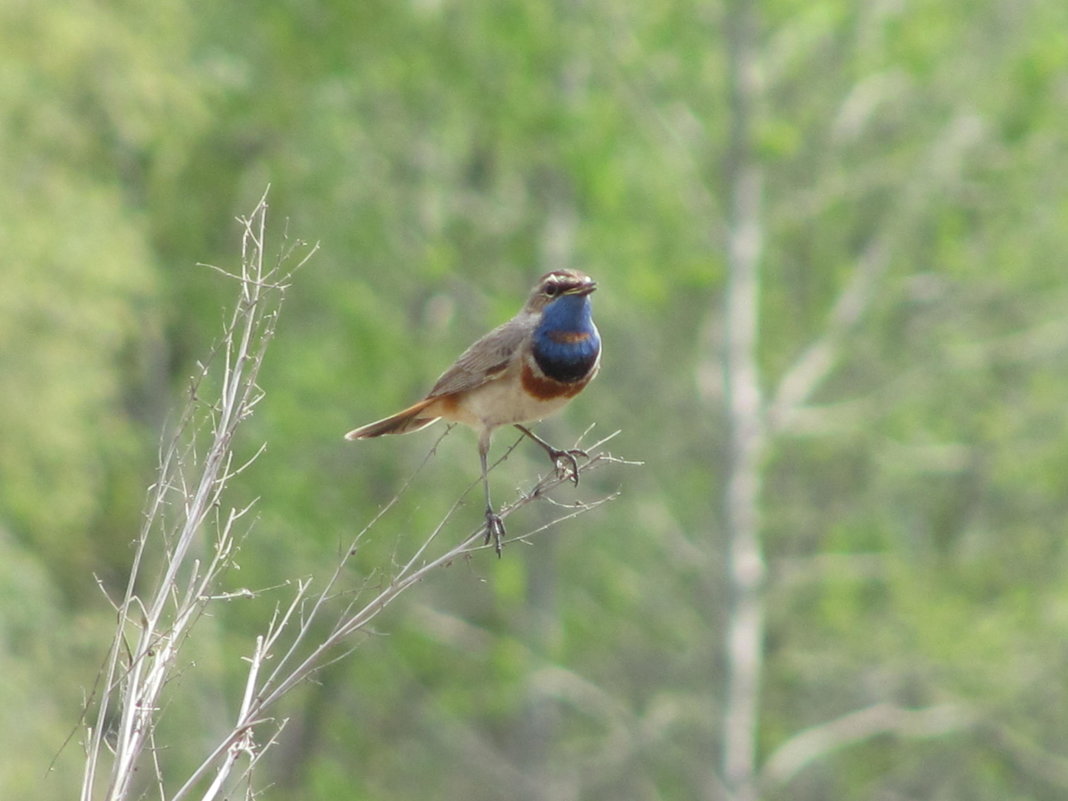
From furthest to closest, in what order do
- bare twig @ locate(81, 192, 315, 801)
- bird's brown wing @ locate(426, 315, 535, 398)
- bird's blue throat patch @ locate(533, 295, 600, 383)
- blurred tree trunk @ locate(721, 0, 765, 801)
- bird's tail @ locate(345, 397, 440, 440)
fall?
1. blurred tree trunk @ locate(721, 0, 765, 801)
2. bird's tail @ locate(345, 397, 440, 440)
3. bird's brown wing @ locate(426, 315, 535, 398)
4. bird's blue throat patch @ locate(533, 295, 600, 383)
5. bare twig @ locate(81, 192, 315, 801)

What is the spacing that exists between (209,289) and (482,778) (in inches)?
234

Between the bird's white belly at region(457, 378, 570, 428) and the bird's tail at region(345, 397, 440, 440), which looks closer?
the bird's white belly at region(457, 378, 570, 428)

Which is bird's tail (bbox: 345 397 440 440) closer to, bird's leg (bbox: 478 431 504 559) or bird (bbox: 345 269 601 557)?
bird (bbox: 345 269 601 557)

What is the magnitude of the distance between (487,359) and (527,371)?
0.89ft

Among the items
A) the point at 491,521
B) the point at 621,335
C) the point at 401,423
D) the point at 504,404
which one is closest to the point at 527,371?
the point at 504,404

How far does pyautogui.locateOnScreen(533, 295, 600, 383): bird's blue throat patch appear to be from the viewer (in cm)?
559

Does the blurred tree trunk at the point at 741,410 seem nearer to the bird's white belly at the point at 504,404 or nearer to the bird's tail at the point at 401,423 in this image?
the bird's tail at the point at 401,423

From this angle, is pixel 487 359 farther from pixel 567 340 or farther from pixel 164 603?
pixel 164 603

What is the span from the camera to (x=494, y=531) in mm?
5035

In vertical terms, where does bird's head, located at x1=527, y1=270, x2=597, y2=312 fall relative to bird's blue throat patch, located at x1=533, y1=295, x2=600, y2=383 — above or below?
above

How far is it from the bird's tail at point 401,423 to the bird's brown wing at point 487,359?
8cm

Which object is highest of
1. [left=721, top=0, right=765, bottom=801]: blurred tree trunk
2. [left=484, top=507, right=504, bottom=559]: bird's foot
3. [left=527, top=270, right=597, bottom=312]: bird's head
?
[left=721, top=0, right=765, bottom=801]: blurred tree trunk

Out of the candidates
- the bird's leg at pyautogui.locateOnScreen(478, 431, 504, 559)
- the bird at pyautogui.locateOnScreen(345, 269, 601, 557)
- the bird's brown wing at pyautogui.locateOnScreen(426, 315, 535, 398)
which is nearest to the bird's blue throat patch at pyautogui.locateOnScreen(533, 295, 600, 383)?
the bird at pyautogui.locateOnScreen(345, 269, 601, 557)

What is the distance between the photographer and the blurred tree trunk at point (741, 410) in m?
13.8
